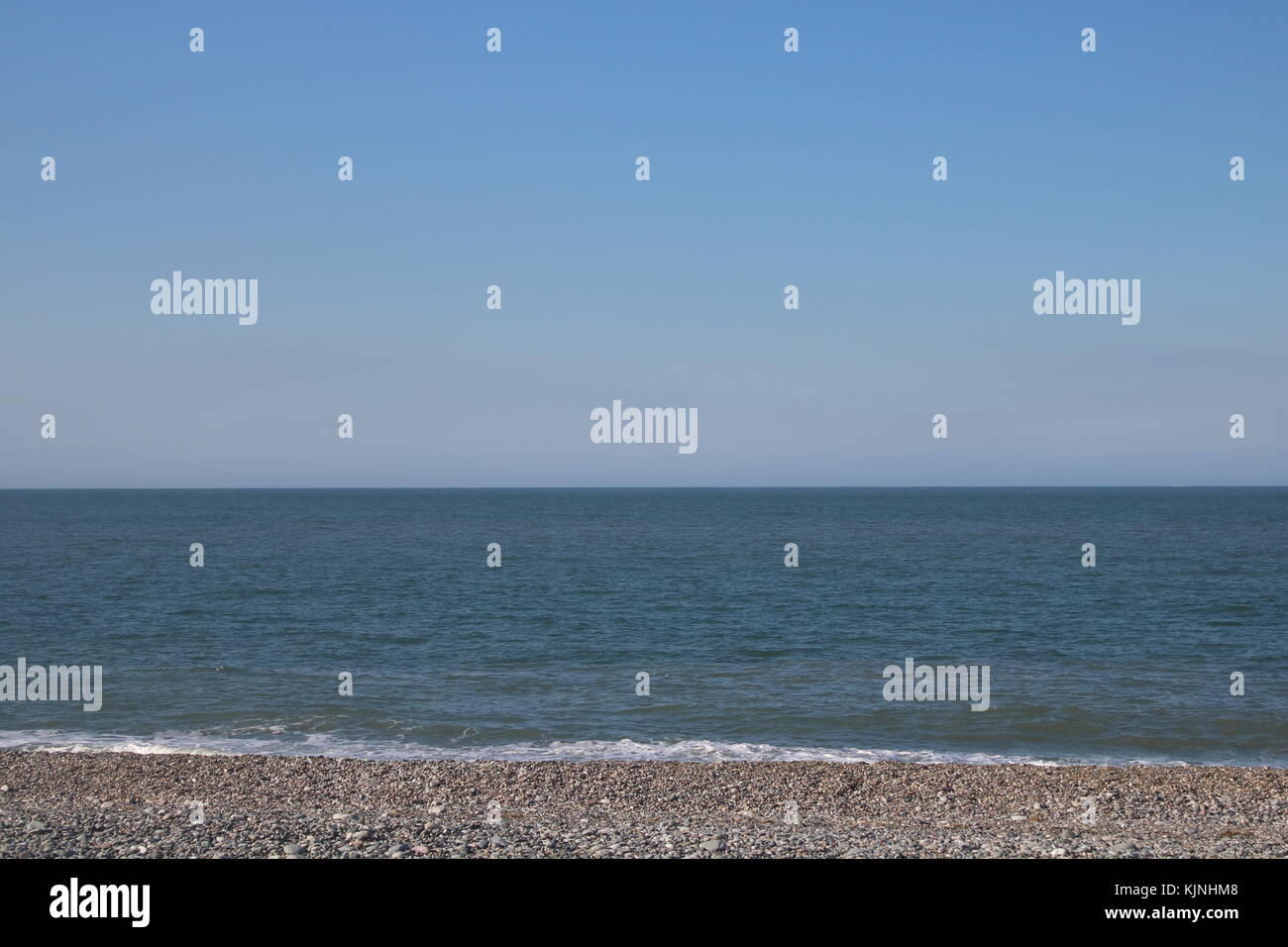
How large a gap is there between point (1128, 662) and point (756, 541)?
52731 mm

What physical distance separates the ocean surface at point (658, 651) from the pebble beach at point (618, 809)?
195 centimetres

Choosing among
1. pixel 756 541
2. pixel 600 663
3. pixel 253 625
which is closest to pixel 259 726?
pixel 600 663

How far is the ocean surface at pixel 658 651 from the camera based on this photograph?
763 inches

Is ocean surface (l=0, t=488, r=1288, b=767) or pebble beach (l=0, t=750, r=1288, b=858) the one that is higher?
pebble beach (l=0, t=750, r=1288, b=858)

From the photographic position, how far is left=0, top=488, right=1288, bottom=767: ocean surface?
19391mm

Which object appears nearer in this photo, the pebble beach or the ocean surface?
the pebble beach

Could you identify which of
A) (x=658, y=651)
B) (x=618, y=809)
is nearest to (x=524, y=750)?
(x=618, y=809)

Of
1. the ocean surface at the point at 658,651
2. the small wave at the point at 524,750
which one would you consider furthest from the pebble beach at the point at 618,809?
the ocean surface at the point at 658,651

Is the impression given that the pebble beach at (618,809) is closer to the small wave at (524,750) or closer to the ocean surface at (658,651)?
the small wave at (524,750)

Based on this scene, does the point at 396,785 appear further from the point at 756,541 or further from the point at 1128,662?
the point at 756,541

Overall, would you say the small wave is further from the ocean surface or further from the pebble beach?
the pebble beach

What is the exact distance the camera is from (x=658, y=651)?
29.5 m

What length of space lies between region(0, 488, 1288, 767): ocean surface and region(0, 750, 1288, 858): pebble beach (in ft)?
6.41

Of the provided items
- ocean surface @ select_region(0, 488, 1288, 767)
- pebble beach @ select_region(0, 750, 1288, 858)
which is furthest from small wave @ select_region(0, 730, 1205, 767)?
pebble beach @ select_region(0, 750, 1288, 858)
